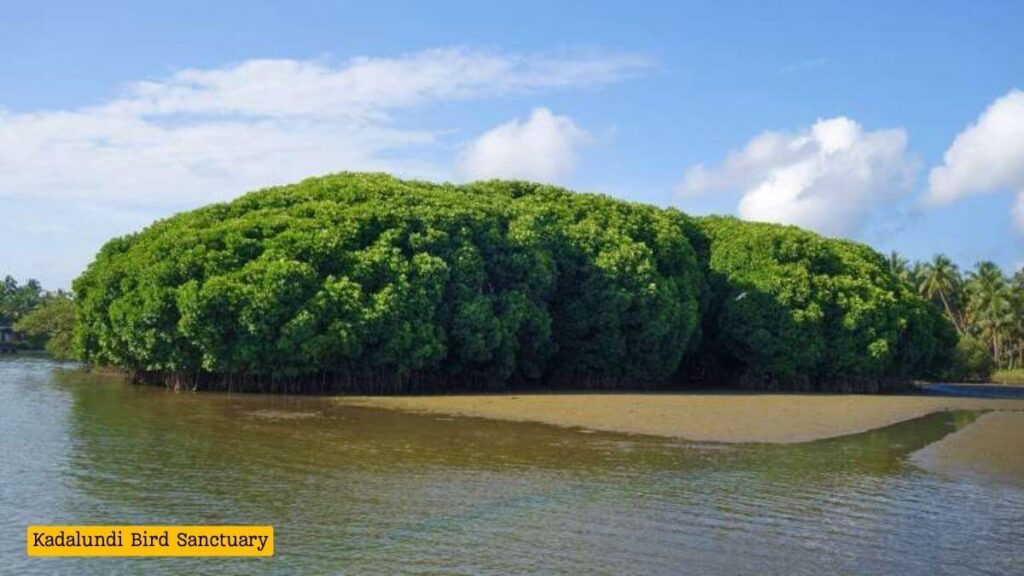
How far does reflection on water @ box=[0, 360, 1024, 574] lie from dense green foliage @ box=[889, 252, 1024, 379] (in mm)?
61102

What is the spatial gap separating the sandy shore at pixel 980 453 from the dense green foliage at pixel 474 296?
1502 centimetres

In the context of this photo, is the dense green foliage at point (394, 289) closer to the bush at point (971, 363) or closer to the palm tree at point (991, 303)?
the bush at point (971, 363)

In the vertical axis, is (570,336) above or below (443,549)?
above

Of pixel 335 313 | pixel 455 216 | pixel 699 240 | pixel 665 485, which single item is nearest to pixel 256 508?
pixel 665 485

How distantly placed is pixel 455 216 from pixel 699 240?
1802 centimetres

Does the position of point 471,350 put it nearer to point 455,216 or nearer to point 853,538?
point 455,216

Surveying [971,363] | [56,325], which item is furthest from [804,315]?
[56,325]

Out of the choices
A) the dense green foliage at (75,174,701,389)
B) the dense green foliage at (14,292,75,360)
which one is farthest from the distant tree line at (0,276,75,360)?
the dense green foliage at (75,174,701,389)

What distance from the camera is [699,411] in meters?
31.6

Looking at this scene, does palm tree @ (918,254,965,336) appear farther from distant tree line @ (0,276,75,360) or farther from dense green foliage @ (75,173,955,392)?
distant tree line @ (0,276,75,360)

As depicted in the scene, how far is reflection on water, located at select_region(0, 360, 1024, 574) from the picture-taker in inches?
478

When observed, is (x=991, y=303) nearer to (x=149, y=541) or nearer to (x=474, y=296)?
(x=474, y=296)

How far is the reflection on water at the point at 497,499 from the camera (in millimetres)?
12133

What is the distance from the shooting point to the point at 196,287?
112 feet
